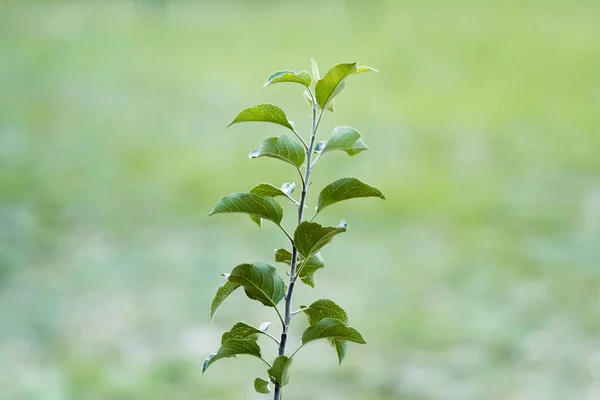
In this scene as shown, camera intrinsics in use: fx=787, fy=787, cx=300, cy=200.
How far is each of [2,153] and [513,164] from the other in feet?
7.13

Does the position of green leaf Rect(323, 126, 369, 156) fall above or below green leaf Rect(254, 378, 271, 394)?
above

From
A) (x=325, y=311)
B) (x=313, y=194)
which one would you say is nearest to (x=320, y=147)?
(x=325, y=311)

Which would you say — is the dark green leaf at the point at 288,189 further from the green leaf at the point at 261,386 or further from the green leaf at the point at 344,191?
the green leaf at the point at 261,386

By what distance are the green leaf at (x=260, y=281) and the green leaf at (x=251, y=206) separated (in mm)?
40

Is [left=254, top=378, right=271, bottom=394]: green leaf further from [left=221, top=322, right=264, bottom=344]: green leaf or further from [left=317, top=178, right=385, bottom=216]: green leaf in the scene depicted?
[left=317, top=178, right=385, bottom=216]: green leaf

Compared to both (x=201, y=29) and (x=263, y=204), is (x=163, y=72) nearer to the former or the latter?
(x=201, y=29)

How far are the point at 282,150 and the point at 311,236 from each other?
0.08 meters

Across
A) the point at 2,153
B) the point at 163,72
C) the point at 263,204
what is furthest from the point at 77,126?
the point at 263,204

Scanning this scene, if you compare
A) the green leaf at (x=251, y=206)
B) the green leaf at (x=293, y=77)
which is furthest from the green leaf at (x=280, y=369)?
the green leaf at (x=293, y=77)

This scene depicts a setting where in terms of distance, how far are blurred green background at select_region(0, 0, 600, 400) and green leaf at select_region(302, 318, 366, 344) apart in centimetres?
152

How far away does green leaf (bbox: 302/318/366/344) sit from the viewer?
0.62 metres

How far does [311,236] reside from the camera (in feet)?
2.02

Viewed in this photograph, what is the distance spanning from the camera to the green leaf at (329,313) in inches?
26.0

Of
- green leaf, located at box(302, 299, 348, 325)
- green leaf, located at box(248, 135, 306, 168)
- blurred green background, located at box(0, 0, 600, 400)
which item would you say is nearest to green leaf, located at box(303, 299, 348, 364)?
green leaf, located at box(302, 299, 348, 325)
